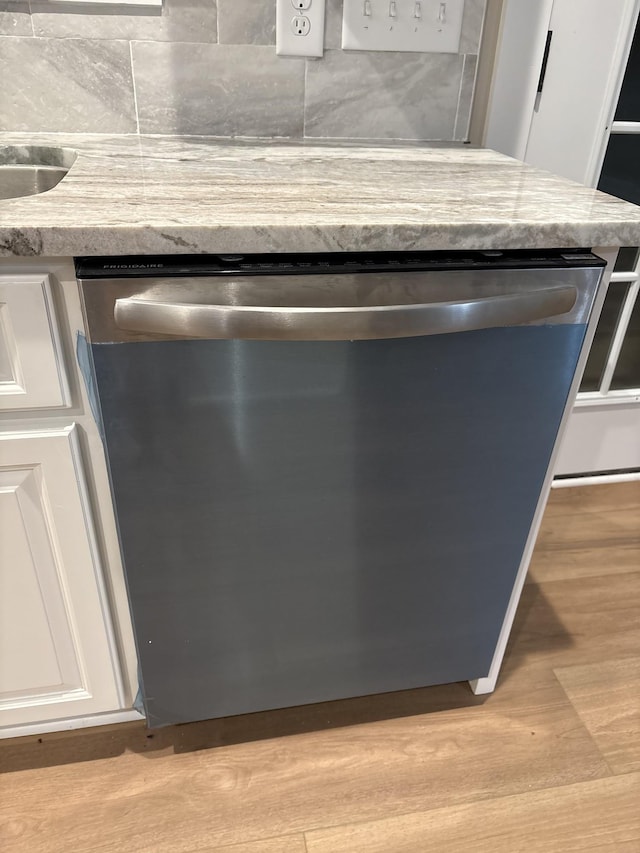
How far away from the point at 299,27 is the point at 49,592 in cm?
104

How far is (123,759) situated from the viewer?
1142 mm

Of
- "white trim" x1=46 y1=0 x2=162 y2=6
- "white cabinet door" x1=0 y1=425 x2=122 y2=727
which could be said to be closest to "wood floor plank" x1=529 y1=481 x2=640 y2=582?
"white cabinet door" x1=0 y1=425 x2=122 y2=727

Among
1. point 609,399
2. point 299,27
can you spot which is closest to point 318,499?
point 299,27

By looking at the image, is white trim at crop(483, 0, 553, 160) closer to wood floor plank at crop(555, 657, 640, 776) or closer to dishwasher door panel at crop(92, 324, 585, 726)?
dishwasher door panel at crop(92, 324, 585, 726)

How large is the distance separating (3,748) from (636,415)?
1.63 metres

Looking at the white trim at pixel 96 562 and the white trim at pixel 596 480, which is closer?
the white trim at pixel 96 562

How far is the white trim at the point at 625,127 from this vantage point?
1.40 metres

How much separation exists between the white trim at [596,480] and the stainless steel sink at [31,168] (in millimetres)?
1415

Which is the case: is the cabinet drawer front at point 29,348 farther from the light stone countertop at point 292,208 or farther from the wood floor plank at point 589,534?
the wood floor plank at point 589,534

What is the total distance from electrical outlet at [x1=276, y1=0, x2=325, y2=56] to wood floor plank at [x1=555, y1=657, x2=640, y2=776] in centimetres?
128

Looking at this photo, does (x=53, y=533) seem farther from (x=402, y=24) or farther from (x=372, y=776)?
(x=402, y=24)

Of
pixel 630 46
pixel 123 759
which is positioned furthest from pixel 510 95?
pixel 123 759

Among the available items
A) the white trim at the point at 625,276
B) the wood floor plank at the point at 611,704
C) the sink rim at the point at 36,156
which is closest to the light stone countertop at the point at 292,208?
the sink rim at the point at 36,156

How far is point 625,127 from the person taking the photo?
55.2 inches
